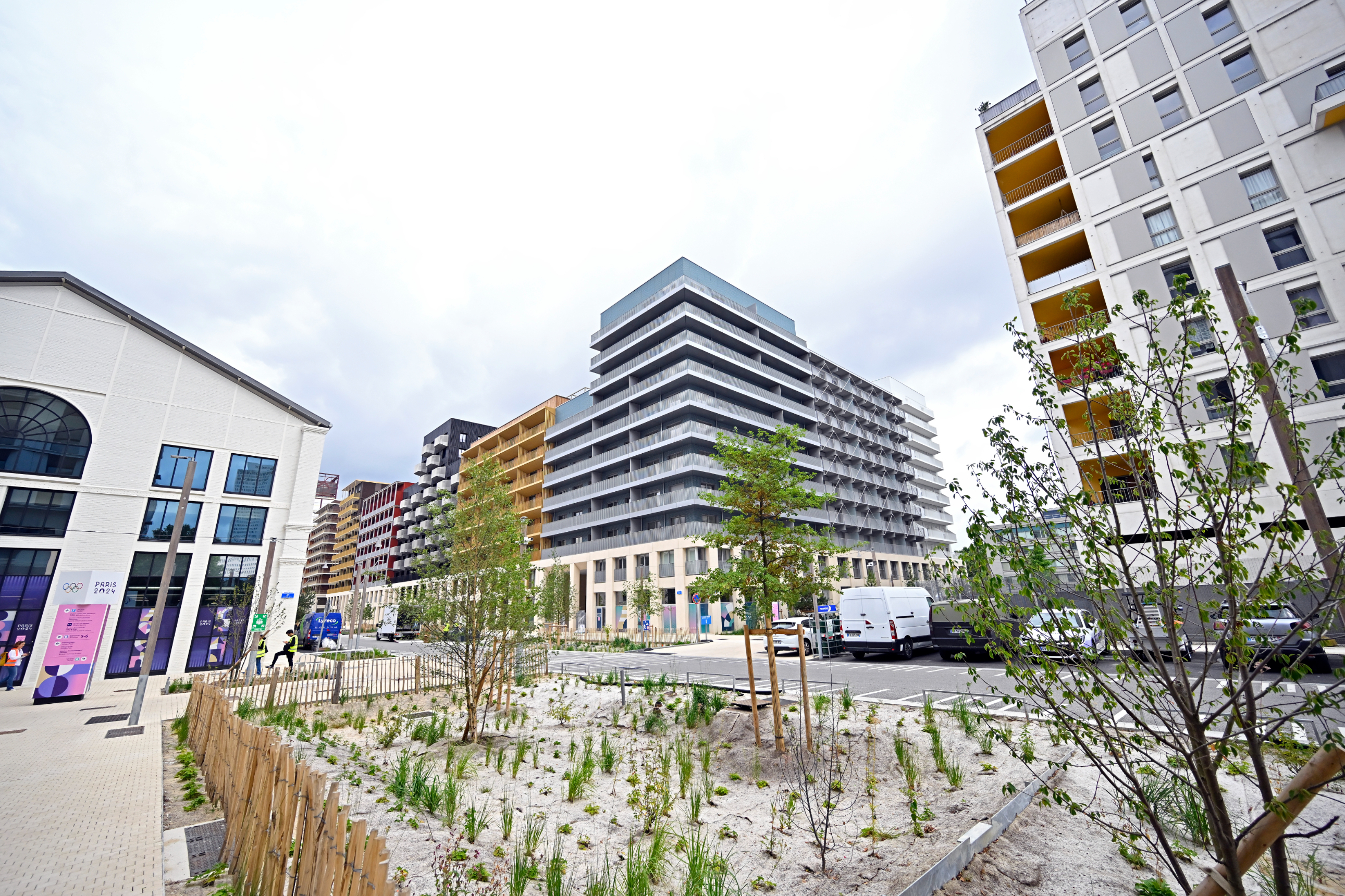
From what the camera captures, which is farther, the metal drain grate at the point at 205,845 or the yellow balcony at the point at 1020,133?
the yellow balcony at the point at 1020,133

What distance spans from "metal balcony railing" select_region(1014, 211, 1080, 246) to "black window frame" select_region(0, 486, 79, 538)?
45.2 meters

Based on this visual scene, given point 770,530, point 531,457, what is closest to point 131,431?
point 770,530

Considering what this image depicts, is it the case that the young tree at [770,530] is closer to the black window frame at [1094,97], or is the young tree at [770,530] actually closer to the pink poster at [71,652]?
the pink poster at [71,652]

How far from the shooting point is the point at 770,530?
375 inches

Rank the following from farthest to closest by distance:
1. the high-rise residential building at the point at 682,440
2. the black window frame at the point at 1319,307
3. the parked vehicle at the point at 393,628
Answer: the parked vehicle at the point at 393,628 → the high-rise residential building at the point at 682,440 → the black window frame at the point at 1319,307

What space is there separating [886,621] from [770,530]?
13.2 metres

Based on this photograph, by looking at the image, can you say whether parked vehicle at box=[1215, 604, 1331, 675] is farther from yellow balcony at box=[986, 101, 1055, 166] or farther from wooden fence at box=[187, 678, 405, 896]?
yellow balcony at box=[986, 101, 1055, 166]

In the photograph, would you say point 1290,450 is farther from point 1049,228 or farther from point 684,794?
point 1049,228

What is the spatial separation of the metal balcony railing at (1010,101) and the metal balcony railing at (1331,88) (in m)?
10.1

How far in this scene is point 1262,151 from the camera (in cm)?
2148

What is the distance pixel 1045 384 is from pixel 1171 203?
27828mm

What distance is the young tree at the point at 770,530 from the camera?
9.34 meters

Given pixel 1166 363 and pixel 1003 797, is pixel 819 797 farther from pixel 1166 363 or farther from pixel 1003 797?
pixel 1166 363

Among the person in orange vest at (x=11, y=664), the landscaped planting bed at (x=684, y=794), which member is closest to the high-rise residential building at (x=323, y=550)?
the person in orange vest at (x=11, y=664)
